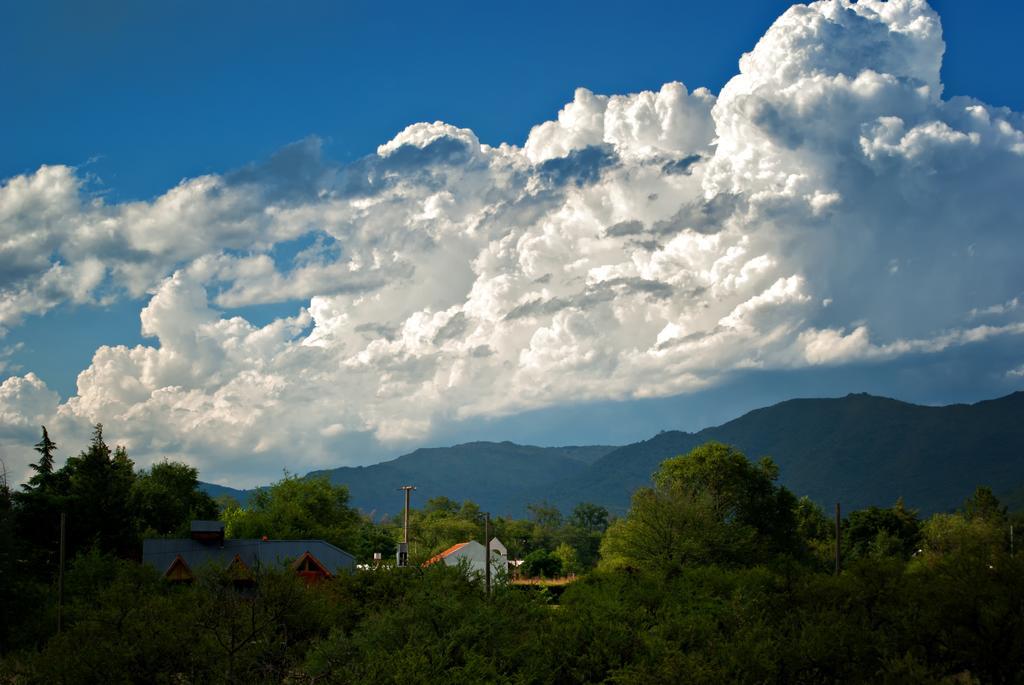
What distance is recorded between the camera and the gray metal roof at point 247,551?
58.9m

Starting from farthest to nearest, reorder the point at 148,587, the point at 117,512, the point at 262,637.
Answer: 1. the point at 117,512
2. the point at 148,587
3. the point at 262,637

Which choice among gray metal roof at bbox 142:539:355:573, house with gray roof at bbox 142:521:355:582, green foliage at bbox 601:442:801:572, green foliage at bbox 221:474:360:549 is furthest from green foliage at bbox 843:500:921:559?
house with gray roof at bbox 142:521:355:582

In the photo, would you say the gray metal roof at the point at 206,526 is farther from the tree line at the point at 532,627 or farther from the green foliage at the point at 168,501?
the tree line at the point at 532,627

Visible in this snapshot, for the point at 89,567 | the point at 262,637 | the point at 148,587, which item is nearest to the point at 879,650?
the point at 262,637

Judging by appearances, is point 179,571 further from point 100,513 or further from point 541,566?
point 541,566

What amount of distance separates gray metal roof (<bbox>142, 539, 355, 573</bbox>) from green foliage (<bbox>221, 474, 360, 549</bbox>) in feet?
71.3

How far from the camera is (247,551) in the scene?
64.2 m

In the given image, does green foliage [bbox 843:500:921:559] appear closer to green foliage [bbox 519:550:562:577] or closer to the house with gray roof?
green foliage [bbox 519:550:562:577]

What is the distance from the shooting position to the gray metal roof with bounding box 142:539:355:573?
58941mm

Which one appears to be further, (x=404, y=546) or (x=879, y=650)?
(x=404, y=546)

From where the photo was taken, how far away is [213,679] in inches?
908

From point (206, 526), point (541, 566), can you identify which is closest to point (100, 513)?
point (206, 526)

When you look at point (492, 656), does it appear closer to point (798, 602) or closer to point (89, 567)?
point (798, 602)

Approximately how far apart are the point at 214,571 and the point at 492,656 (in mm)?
9113
